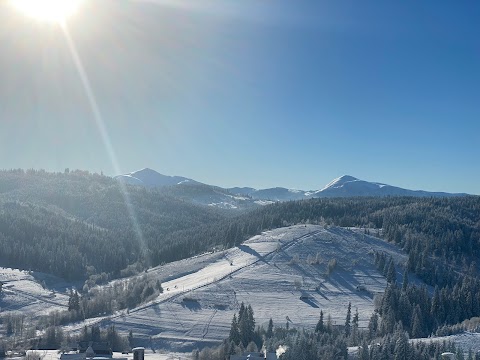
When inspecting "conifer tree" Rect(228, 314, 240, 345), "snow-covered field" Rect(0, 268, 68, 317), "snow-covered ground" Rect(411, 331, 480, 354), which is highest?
"snow-covered ground" Rect(411, 331, 480, 354)

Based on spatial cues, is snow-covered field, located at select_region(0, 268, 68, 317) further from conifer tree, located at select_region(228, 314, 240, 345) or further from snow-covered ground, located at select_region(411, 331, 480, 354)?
snow-covered ground, located at select_region(411, 331, 480, 354)

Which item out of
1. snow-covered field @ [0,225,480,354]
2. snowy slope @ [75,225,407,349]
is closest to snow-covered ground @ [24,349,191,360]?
snow-covered field @ [0,225,480,354]

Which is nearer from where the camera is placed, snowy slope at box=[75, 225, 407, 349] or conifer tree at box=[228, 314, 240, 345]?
conifer tree at box=[228, 314, 240, 345]

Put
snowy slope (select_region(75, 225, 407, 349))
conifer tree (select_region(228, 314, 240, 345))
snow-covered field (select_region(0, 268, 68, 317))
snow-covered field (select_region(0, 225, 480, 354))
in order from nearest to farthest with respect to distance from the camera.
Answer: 1. conifer tree (select_region(228, 314, 240, 345))
2. snow-covered field (select_region(0, 225, 480, 354))
3. snowy slope (select_region(75, 225, 407, 349))
4. snow-covered field (select_region(0, 268, 68, 317))

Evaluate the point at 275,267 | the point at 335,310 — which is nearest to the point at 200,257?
the point at 275,267

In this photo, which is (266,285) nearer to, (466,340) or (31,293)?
(466,340)

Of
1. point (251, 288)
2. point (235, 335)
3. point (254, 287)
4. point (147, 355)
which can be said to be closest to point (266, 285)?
point (254, 287)

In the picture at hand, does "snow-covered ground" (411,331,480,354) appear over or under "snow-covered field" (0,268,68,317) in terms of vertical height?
over

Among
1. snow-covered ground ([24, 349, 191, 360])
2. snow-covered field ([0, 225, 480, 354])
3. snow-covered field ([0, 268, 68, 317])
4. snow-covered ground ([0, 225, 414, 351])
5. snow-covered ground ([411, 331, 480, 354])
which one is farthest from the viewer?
snow-covered field ([0, 268, 68, 317])
